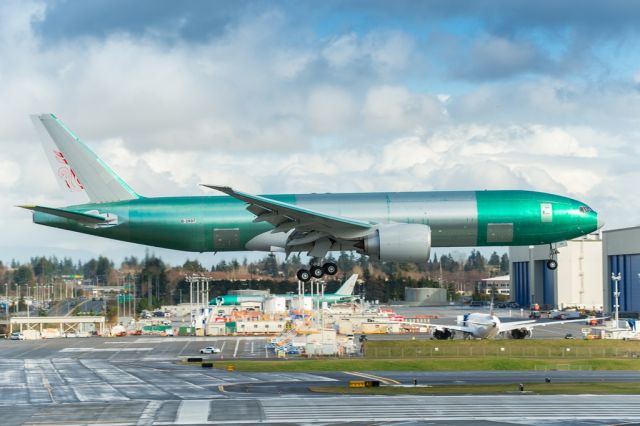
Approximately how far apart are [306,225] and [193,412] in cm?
1328

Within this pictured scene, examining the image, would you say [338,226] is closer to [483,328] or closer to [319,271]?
[319,271]

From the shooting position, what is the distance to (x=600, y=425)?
1984 inches

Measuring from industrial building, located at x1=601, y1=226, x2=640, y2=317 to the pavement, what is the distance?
9443 cm

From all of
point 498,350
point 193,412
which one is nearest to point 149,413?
point 193,412

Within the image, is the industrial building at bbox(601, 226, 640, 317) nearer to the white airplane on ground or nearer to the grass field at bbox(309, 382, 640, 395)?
the white airplane on ground

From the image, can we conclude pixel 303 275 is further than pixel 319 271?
Yes

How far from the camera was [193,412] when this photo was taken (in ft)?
180

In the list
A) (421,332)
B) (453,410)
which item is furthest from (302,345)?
(453,410)

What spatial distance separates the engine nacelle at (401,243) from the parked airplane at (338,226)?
0.06 meters

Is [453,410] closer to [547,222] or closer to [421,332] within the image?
[547,222]

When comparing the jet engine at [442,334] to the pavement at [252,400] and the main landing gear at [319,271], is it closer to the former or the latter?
the pavement at [252,400]

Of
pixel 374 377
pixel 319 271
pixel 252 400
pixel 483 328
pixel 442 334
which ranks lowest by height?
pixel 374 377

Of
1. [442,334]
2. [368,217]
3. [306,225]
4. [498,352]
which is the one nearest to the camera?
[306,225]

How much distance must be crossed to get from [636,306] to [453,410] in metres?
128
